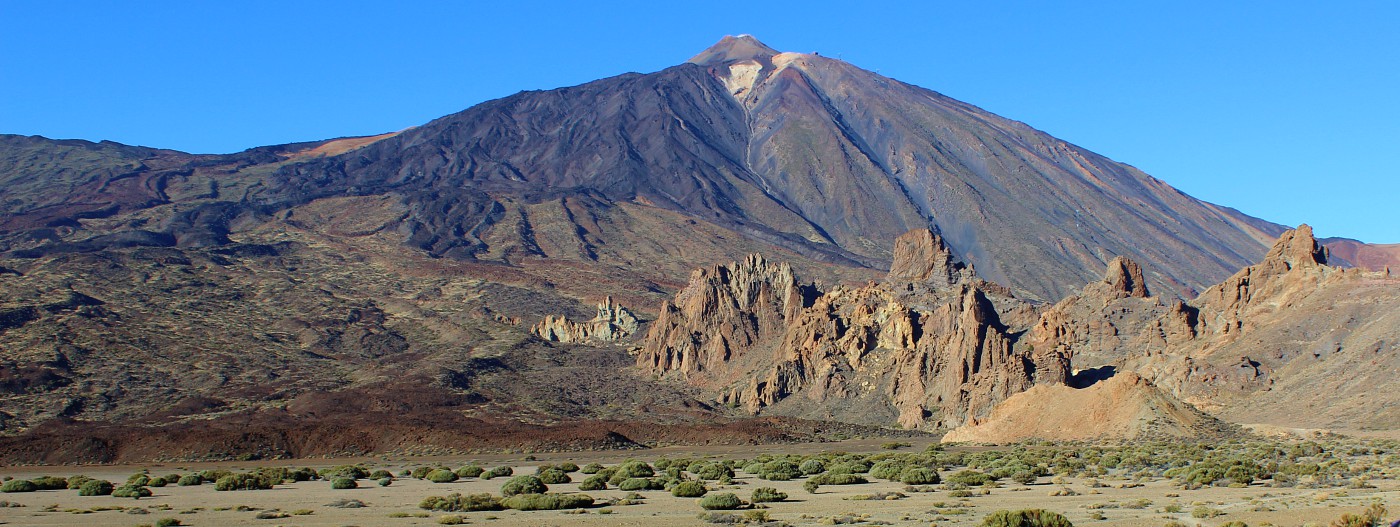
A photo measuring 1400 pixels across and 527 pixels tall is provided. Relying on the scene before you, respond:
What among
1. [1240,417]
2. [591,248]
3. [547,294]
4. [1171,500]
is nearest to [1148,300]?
[1240,417]

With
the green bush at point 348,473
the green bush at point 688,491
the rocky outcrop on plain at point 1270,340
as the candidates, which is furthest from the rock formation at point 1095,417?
the green bush at point 348,473

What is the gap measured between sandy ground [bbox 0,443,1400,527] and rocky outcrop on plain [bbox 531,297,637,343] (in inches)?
3313

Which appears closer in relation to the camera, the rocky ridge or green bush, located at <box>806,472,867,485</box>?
green bush, located at <box>806,472,867,485</box>

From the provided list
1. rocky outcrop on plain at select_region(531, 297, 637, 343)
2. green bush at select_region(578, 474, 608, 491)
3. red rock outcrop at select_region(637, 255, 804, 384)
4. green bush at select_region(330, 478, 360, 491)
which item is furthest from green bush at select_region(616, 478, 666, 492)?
rocky outcrop on plain at select_region(531, 297, 637, 343)

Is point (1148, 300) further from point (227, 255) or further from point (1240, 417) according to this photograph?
point (227, 255)

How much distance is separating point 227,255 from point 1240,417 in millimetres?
127940

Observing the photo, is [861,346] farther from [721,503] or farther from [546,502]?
[721,503]

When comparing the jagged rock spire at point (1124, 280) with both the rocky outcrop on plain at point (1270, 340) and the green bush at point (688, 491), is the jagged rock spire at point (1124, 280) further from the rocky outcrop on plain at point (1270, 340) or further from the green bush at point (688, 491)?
the green bush at point (688, 491)

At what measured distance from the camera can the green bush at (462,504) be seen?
32.2 metres

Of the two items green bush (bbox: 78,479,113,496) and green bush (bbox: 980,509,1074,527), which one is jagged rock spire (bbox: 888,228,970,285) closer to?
green bush (bbox: 78,479,113,496)

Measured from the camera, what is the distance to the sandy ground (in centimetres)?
2836

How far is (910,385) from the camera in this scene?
83312 mm

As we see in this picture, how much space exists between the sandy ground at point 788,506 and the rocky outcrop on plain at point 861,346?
37516mm

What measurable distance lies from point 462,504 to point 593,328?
95671 millimetres
